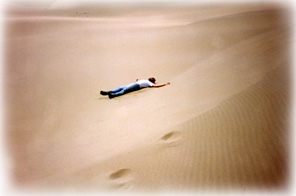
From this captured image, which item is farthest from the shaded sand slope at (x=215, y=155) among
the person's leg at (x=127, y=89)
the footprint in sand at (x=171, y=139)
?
the person's leg at (x=127, y=89)

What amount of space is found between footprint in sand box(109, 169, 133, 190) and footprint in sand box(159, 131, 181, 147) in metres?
0.72

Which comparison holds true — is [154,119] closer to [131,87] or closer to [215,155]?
[215,155]

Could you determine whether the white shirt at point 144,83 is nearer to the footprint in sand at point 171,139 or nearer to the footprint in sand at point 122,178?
the footprint in sand at point 171,139

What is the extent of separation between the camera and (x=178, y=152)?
141 inches

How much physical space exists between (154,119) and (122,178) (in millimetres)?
1502

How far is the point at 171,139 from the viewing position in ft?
12.7

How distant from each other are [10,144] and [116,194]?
277 cm

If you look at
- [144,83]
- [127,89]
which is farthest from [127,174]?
[144,83]

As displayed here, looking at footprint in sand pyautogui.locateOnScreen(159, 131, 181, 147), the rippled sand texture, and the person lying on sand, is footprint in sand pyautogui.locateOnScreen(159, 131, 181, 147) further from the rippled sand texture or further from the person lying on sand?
the person lying on sand

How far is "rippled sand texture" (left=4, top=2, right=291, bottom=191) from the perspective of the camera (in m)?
3.29

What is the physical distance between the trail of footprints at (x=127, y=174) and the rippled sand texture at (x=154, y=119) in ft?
0.05

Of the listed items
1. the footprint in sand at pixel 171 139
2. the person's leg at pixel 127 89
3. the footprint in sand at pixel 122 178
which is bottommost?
the footprint in sand at pixel 122 178

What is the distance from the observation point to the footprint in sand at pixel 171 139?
378 cm

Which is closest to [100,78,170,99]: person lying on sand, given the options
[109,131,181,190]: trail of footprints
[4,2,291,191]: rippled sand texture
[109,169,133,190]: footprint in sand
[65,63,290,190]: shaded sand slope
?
[4,2,291,191]: rippled sand texture
